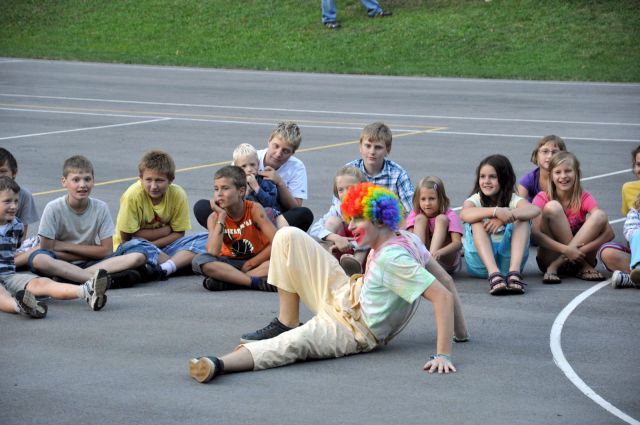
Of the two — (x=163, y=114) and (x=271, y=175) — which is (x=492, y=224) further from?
(x=163, y=114)

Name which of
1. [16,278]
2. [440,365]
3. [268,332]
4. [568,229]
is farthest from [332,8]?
[440,365]

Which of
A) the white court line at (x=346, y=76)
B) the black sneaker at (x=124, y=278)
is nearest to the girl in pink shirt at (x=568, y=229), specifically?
the black sneaker at (x=124, y=278)

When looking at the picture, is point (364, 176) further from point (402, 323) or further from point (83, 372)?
point (83, 372)

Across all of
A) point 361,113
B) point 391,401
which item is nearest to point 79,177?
point 391,401

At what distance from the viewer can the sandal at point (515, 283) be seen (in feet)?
28.9

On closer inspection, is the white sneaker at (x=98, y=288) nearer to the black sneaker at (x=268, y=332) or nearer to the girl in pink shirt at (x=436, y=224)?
the black sneaker at (x=268, y=332)

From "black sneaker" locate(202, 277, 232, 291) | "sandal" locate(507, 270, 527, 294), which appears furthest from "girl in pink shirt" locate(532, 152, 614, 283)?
"black sneaker" locate(202, 277, 232, 291)

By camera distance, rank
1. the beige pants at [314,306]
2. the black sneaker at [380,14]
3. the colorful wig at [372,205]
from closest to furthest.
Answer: the colorful wig at [372,205] → the beige pants at [314,306] → the black sneaker at [380,14]

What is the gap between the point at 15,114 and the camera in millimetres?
22422

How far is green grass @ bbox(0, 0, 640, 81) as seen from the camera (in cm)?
3262

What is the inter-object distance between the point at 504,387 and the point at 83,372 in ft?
8.33

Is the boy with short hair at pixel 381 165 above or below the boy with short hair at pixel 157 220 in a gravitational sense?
above

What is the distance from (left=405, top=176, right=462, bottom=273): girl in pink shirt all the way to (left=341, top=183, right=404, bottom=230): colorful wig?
2.65 metres

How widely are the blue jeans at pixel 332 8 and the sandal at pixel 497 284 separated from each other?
30.2 m
